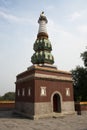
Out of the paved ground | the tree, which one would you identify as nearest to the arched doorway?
the paved ground

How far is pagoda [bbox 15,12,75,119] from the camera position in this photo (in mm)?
16750

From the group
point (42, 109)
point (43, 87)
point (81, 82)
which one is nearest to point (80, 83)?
point (81, 82)

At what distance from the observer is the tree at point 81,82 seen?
29.2 metres

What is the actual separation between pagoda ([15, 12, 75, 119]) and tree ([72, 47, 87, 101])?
10.2 meters

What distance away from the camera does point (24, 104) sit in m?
18.8

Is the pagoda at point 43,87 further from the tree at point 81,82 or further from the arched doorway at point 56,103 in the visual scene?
the tree at point 81,82

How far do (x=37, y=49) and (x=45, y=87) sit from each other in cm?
595

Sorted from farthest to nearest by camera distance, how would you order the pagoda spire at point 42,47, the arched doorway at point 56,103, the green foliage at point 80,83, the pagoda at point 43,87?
the green foliage at point 80,83, the pagoda spire at point 42,47, the arched doorway at point 56,103, the pagoda at point 43,87

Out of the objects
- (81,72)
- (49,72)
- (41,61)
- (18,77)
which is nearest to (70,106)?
(49,72)

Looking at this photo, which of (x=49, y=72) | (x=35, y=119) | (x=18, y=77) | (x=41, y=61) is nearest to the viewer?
(x=35, y=119)

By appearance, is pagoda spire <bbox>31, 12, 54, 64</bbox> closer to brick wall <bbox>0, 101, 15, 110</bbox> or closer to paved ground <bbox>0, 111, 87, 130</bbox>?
paved ground <bbox>0, 111, 87, 130</bbox>

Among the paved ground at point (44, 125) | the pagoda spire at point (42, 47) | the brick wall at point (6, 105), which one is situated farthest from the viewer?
the brick wall at point (6, 105)

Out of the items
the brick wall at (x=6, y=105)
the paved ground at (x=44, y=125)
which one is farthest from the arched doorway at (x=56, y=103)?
the brick wall at (x=6, y=105)

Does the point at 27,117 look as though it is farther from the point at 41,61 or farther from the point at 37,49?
the point at 37,49
